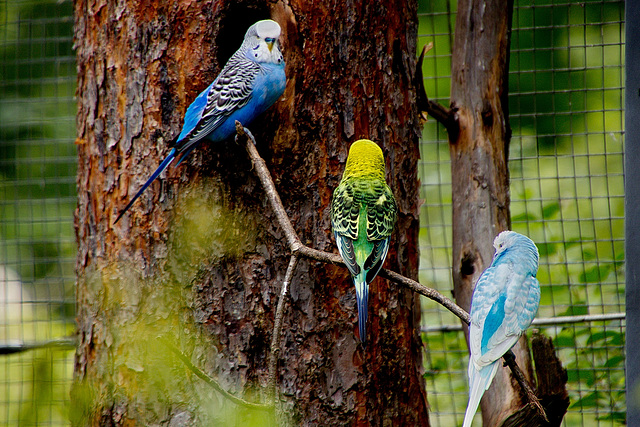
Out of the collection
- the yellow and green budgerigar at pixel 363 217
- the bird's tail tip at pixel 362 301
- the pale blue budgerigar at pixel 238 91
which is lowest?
the bird's tail tip at pixel 362 301

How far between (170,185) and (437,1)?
2495 mm

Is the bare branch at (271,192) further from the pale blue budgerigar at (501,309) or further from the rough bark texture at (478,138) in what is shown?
the rough bark texture at (478,138)

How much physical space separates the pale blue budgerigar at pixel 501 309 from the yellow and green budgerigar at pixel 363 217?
0.25 metres

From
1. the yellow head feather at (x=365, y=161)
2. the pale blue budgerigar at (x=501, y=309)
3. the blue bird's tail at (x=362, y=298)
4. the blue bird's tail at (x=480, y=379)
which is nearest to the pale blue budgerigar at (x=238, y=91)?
the yellow head feather at (x=365, y=161)

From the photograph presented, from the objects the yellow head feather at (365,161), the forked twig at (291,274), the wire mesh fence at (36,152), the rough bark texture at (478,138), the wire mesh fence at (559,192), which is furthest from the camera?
the wire mesh fence at (36,152)

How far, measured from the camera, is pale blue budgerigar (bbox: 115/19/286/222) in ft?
5.46

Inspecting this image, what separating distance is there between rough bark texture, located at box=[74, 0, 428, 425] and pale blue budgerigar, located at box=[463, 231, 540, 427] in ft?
2.22

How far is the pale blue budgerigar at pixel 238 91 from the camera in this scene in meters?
1.67

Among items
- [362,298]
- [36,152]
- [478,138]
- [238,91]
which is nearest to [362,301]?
[362,298]

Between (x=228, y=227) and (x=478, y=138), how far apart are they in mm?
1058

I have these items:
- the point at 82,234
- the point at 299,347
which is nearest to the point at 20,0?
the point at 82,234

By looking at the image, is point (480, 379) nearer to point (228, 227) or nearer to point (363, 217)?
point (363, 217)

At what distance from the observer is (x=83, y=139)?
192 cm

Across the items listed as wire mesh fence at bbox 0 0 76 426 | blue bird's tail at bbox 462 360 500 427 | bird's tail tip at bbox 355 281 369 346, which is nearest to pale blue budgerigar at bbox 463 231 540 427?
blue bird's tail at bbox 462 360 500 427
